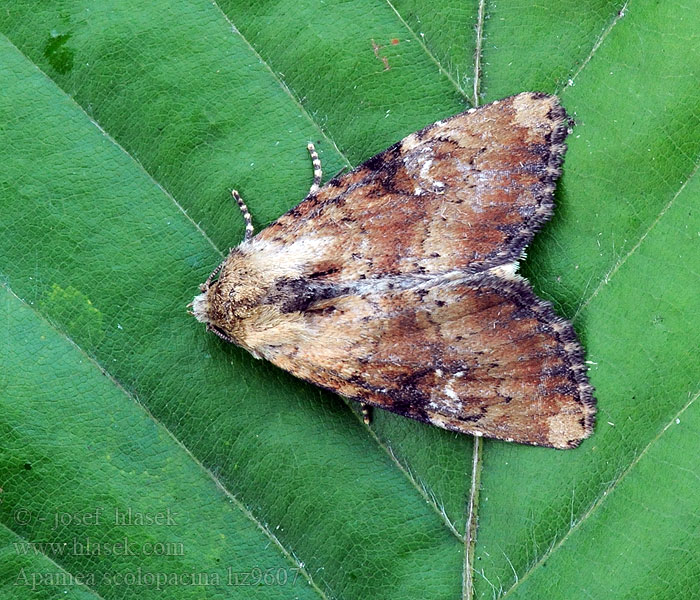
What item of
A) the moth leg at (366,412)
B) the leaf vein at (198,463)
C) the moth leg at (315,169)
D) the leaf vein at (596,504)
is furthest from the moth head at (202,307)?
the leaf vein at (596,504)

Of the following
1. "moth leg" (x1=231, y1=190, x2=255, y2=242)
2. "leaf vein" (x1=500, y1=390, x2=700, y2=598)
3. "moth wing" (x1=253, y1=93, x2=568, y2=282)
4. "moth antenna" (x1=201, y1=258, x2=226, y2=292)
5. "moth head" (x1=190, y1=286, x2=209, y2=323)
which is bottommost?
"leaf vein" (x1=500, y1=390, x2=700, y2=598)

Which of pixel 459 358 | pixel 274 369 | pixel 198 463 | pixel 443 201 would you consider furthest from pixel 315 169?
pixel 198 463

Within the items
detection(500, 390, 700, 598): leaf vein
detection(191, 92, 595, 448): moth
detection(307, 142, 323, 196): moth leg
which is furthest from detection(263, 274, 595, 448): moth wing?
detection(307, 142, 323, 196): moth leg

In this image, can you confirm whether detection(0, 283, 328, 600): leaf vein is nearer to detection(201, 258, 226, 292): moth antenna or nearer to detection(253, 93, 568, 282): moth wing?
detection(201, 258, 226, 292): moth antenna

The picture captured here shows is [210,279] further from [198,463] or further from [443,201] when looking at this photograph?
[443,201]

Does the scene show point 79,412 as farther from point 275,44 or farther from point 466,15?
point 466,15

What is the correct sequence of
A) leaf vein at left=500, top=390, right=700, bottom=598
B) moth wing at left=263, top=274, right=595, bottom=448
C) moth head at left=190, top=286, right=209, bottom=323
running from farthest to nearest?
moth head at left=190, top=286, right=209, bottom=323 < moth wing at left=263, top=274, right=595, bottom=448 < leaf vein at left=500, top=390, right=700, bottom=598

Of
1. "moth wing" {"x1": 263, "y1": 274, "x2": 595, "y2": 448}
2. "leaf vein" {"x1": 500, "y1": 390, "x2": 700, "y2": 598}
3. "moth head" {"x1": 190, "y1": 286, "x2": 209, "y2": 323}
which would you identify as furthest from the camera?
"moth head" {"x1": 190, "y1": 286, "x2": 209, "y2": 323}
